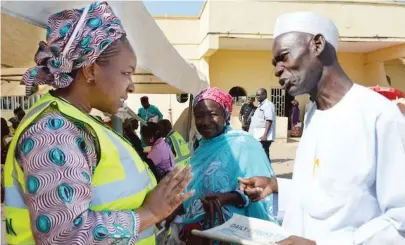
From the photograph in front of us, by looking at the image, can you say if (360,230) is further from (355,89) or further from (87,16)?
(87,16)

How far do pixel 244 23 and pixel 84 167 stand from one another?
12820mm

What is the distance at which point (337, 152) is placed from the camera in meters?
1.53

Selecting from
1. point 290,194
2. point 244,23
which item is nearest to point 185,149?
point 290,194

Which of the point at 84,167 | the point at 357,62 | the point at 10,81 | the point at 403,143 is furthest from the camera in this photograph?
the point at 357,62

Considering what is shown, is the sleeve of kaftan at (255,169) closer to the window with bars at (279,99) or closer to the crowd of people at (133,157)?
the crowd of people at (133,157)

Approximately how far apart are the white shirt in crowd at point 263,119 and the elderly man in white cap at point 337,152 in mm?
5876

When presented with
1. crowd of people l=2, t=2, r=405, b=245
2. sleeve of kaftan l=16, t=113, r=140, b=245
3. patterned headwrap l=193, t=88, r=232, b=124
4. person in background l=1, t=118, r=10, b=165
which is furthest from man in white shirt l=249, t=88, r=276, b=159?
sleeve of kaftan l=16, t=113, r=140, b=245

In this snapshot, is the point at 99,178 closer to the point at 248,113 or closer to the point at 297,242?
the point at 297,242

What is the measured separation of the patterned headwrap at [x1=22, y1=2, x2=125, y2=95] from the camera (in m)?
1.22

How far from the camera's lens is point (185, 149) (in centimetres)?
446

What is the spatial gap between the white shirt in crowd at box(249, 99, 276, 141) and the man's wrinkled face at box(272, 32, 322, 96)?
601 cm

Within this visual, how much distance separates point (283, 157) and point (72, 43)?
398 inches

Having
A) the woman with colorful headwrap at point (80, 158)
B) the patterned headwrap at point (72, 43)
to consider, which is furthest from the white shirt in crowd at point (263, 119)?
the patterned headwrap at point (72, 43)

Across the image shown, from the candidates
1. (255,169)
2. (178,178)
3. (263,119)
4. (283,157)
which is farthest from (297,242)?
(283,157)
